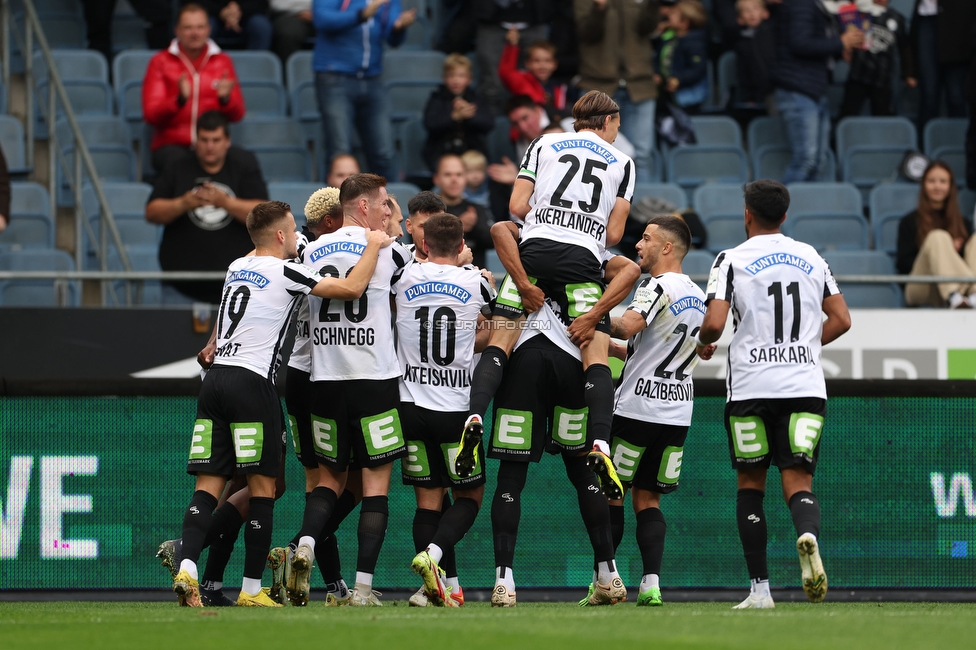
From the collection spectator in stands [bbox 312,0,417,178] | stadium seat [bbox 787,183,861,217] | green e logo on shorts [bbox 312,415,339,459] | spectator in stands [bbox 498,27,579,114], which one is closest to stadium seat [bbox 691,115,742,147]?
stadium seat [bbox 787,183,861,217]

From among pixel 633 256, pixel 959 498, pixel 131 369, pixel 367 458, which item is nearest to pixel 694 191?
pixel 633 256

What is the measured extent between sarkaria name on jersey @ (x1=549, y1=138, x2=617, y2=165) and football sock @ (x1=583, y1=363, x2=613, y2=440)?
1.22 metres

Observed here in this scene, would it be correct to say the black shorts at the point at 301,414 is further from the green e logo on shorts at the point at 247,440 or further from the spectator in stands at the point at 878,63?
the spectator in stands at the point at 878,63

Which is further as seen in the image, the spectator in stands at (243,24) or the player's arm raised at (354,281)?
the spectator in stands at (243,24)

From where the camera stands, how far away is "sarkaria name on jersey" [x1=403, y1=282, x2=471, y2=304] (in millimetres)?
7930

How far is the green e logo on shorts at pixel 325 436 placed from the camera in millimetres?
7852

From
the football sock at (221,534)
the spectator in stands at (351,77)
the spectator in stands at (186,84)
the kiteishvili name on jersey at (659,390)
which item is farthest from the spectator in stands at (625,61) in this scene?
the football sock at (221,534)

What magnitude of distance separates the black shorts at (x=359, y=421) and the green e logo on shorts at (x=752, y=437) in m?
1.89

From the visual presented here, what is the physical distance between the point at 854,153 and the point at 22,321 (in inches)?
342

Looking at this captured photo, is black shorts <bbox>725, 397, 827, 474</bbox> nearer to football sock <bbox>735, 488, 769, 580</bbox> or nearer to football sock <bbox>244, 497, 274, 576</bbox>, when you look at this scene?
football sock <bbox>735, 488, 769, 580</bbox>

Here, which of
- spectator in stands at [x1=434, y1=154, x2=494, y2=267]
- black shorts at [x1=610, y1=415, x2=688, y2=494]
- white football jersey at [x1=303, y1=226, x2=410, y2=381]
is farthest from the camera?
spectator in stands at [x1=434, y1=154, x2=494, y2=267]

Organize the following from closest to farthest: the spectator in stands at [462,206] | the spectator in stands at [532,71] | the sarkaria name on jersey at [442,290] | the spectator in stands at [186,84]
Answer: the sarkaria name on jersey at [442,290] < the spectator in stands at [462,206] < the spectator in stands at [186,84] < the spectator in stands at [532,71]

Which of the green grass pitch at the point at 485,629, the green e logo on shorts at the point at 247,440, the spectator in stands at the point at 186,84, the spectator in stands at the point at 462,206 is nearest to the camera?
the green grass pitch at the point at 485,629

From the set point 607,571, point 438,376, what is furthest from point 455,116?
point 607,571
